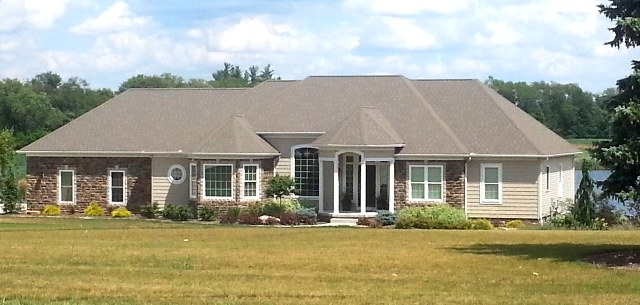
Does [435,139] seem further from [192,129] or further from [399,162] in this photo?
[192,129]

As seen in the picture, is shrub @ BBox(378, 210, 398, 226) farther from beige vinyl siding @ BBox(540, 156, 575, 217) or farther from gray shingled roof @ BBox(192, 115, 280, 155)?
beige vinyl siding @ BBox(540, 156, 575, 217)

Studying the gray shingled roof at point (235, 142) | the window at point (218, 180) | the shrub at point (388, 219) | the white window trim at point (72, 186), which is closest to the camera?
the shrub at point (388, 219)

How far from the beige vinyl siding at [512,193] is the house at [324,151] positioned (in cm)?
4

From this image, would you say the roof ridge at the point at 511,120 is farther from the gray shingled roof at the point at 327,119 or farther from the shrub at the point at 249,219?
the shrub at the point at 249,219

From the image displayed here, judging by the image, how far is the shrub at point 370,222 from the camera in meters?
42.1

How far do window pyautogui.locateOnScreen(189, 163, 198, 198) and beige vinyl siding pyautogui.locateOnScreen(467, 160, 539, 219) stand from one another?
1112cm

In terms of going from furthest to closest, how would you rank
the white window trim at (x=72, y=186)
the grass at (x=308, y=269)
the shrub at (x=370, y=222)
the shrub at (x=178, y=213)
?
the white window trim at (x=72, y=186), the shrub at (x=178, y=213), the shrub at (x=370, y=222), the grass at (x=308, y=269)

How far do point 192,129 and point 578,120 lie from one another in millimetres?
49700

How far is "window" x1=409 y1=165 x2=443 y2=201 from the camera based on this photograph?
44.5 metres

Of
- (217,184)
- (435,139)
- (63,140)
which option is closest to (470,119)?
(435,139)

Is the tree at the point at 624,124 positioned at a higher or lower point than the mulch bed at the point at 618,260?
higher

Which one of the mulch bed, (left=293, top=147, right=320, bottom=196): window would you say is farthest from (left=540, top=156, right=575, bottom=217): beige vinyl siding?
the mulch bed

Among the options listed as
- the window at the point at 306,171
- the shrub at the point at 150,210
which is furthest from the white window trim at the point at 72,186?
the window at the point at 306,171

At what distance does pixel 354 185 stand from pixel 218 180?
18.3ft
